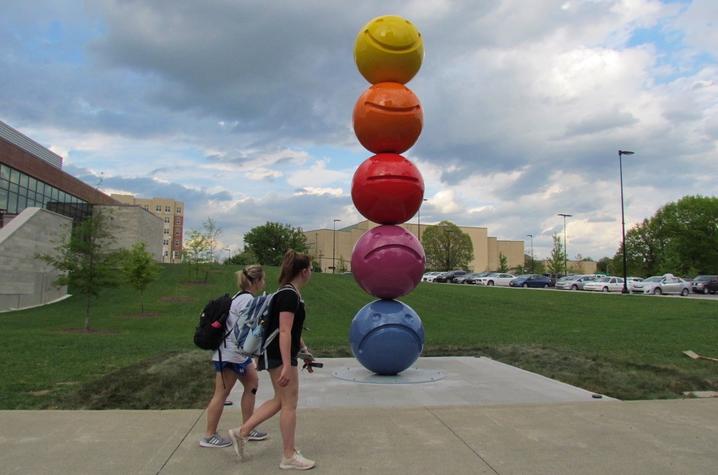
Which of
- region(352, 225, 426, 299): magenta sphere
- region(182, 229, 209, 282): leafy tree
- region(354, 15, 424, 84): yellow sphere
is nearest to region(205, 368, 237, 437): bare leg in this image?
region(352, 225, 426, 299): magenta sphere

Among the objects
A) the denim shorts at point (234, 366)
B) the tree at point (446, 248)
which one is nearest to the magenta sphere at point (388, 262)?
the denim shorts at point (234, 366)

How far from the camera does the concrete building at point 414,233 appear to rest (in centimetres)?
10600

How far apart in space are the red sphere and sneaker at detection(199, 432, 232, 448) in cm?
432

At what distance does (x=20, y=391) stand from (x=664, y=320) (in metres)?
19.1

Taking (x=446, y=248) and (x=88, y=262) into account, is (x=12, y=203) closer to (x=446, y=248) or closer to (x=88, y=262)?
(x=88, y=262)

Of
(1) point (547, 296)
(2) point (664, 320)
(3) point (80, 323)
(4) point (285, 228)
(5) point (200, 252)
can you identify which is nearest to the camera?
(2) point (664, 320)

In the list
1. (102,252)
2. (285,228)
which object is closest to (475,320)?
(102,252)

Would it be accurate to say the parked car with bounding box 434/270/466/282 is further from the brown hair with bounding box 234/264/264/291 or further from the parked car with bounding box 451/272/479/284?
the brown hair with bounding box 234/264/264/291

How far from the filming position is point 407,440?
499cm

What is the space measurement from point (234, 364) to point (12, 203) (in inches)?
1557

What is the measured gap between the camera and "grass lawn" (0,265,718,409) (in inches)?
304

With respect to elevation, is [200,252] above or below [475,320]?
above

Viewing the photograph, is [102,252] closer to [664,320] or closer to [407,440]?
[407,440]

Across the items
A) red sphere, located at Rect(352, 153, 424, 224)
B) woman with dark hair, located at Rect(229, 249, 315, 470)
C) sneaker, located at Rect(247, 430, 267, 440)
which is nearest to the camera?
woman with dark hair, located at Rect(229, 249, 315, 470)
